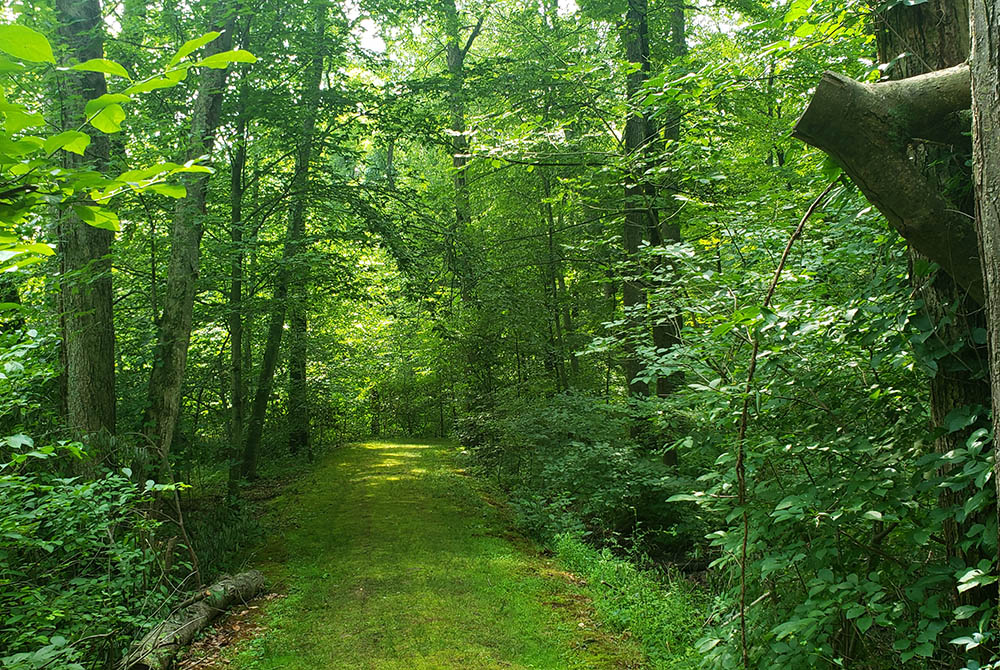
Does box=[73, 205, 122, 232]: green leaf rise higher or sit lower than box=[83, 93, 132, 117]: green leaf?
lower

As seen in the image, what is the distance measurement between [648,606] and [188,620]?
12.3ft

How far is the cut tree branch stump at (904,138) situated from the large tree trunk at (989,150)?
0.55m

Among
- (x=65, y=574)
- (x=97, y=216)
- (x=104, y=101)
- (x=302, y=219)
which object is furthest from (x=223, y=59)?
(x=302, y=219)

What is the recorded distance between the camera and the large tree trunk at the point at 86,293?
6016 millimetres

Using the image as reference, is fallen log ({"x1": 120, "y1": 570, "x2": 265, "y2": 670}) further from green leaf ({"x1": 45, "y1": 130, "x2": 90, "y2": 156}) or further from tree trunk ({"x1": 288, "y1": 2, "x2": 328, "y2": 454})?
tree trunk ({"x1": 288, "y1": 2, "x2": 328, "y2": 454})

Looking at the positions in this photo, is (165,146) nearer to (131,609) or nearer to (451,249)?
(451,249)

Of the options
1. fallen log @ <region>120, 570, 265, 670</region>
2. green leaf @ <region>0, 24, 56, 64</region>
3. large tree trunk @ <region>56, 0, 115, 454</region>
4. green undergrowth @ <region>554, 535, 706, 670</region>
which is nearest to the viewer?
green leaf @ <region>0, 24, 56, 64</region>

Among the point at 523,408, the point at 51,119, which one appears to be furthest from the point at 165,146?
the point at 523,408

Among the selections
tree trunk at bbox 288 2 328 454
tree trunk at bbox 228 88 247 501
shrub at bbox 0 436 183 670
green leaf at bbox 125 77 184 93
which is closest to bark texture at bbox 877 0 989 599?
green leaf at bbox 125 77 184 93

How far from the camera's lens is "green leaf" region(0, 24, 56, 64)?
1086 mm

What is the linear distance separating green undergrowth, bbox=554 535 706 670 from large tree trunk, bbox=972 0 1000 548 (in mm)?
2721

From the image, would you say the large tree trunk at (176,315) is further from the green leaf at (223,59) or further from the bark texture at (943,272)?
the bark texture at (943,272)

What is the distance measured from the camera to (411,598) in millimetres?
5707

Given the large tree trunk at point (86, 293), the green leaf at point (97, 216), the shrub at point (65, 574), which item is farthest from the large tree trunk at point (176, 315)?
the green leaf at point (97, 216)
